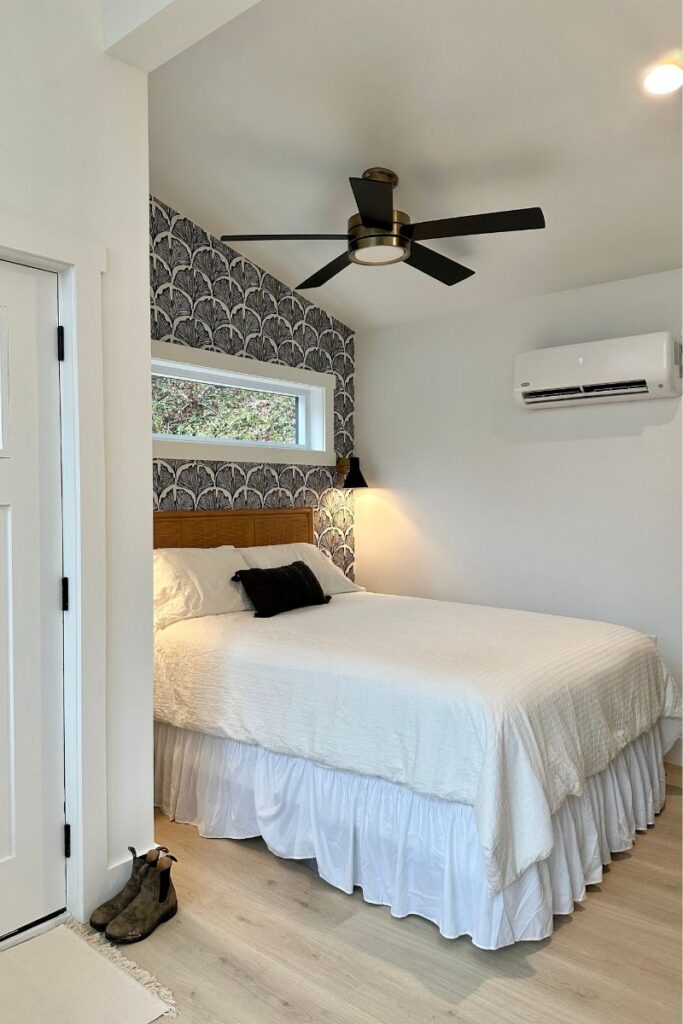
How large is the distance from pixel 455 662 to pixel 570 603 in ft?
6.31

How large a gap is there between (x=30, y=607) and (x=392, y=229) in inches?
82.0

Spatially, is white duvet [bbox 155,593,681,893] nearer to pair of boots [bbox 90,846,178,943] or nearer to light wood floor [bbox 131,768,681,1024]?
light wood floor [bbox 131,768,681,1024]

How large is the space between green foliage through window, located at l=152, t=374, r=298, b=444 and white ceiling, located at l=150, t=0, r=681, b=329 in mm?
880

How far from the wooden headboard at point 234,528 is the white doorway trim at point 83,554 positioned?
1.60m

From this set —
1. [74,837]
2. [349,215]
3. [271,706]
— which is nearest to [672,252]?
[349,215]

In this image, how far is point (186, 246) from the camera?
403cm

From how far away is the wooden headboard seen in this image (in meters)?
3.94

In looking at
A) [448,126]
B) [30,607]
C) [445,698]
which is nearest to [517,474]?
[448,126]

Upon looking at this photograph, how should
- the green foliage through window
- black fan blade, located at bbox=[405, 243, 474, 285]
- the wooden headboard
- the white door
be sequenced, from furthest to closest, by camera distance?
the green foliage through window < the wooden headboard < black fan blade, located at bbox=[405, 243, 474, 285] < the white door

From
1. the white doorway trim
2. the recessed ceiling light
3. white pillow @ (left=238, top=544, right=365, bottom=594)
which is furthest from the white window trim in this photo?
the recessed ceiling light

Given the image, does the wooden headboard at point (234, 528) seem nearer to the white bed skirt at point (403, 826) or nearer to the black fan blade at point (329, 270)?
the white bed skirt at point (403, 826)

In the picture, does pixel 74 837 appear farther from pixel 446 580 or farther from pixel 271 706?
pixel 446 580

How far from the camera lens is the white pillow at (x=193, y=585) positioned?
3.40m

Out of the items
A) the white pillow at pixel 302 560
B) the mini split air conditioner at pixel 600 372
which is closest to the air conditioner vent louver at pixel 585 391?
the mini split air conditioner at pixel 600 372
